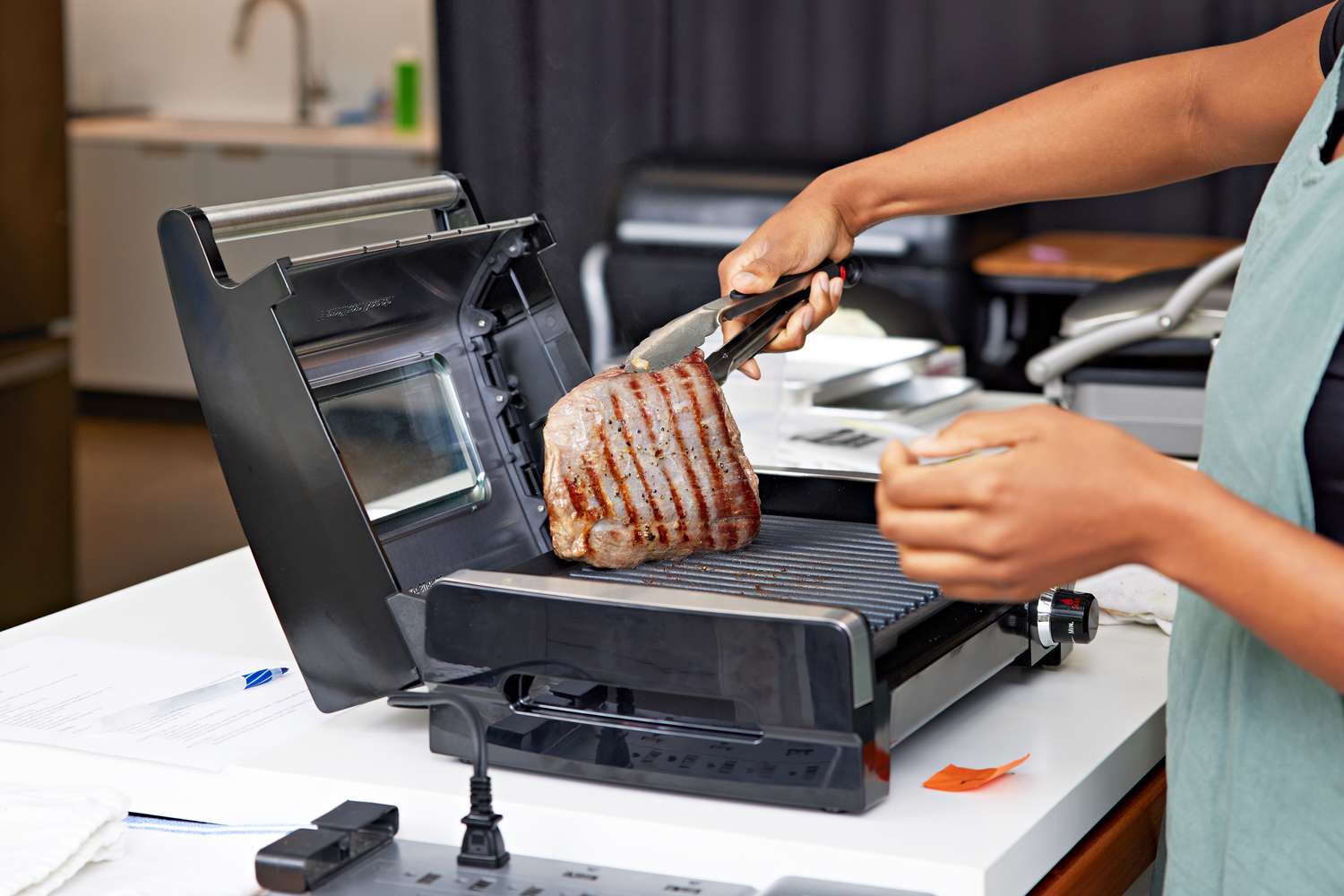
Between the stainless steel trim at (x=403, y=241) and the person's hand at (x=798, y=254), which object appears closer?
the stainless steel trim at (x=403, y=241)

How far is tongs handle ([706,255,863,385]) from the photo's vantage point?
1148 millimetres

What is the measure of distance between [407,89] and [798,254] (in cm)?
441

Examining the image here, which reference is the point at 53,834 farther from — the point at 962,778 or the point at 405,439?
the point at 962,778

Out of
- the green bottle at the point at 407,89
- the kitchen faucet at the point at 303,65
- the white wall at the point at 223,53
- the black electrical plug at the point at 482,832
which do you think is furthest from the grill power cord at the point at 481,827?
the kitchen faucet at the point at 303,65

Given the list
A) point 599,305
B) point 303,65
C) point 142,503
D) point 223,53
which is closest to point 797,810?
point 599,305

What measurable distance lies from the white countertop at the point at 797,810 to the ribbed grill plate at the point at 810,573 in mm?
107

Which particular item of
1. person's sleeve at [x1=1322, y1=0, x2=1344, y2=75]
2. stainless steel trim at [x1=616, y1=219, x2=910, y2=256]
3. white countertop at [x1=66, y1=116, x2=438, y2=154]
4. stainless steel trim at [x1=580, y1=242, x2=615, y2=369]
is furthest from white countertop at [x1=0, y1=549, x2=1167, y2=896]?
white countertop at [x1=66, y1=116, x2=438, y2=154]

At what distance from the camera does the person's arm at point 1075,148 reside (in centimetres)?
109

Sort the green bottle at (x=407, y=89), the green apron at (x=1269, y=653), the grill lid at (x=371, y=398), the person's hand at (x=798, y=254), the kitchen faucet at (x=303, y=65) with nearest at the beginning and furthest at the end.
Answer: the green apron at (x=1269, y=653) → the grill lid at (x=371, y=398) → the person's hand at (x=798, y=254) → the green bottle at (x=407, y=89) → the kitchen faucet at (x=303, y=65)

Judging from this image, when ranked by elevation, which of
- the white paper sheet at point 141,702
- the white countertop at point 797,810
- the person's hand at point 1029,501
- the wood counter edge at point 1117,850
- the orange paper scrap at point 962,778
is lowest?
the wood counter edge at point 1117,850

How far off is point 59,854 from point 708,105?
3.37m

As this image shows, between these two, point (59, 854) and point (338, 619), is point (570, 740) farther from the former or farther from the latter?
point (59, 854)

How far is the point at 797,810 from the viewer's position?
2.98ft

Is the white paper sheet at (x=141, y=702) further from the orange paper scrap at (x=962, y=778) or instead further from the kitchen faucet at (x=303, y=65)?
the kitchen faucet at (x=303, y=65)
